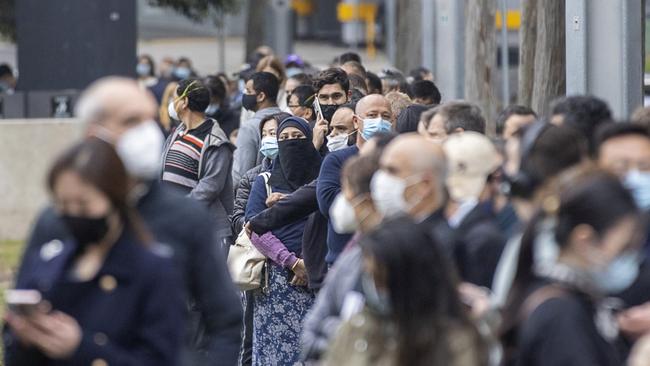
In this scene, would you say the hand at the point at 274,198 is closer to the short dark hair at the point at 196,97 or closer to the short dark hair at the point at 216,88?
the short dark hair at the point at 196,97

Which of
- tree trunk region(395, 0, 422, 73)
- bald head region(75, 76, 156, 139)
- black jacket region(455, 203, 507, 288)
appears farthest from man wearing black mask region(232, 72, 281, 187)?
tree trunk region(395, 0, 422, 73)

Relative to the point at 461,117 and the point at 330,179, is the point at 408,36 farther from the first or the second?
the point at 461,117

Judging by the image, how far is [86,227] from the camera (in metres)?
4.60

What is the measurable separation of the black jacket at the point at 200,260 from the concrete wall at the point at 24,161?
14487 millimetres

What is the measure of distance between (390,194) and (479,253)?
1.22ft

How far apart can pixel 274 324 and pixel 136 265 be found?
5312 millimetres

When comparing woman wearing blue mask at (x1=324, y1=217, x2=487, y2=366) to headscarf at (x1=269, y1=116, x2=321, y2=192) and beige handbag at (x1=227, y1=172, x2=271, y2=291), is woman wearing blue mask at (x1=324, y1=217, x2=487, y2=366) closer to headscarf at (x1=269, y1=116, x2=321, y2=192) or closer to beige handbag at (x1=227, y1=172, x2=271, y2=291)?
headscarf at (x1=269, y1=116, x2=321, y2=192)

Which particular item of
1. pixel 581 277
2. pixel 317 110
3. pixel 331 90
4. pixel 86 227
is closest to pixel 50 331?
pixel 86 227

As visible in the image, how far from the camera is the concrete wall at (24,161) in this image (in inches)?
773

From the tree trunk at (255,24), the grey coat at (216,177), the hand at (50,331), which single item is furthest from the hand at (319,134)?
the tree trunk at (255,24)

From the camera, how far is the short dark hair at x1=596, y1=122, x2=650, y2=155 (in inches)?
228

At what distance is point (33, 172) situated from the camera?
64.9 feet

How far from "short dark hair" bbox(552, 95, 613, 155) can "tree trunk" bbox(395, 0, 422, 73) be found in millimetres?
20858

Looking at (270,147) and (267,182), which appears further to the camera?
(270,147)
